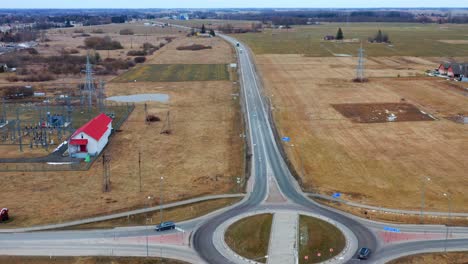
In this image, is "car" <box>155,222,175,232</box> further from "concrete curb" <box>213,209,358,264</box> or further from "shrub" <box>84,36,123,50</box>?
"shrub" <box>84,36,123,50</box>

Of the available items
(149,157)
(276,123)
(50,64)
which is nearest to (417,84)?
(276,123)

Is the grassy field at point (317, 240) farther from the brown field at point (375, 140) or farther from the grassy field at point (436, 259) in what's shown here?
the brown field at point (375, 140)

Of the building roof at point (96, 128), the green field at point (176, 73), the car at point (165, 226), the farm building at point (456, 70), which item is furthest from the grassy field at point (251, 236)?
the farm building at point (456, 70)

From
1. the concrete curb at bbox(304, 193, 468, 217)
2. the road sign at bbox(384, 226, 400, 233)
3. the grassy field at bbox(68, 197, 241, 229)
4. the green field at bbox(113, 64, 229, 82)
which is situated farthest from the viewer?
the green field at bbox(113, 64, 229, 82)

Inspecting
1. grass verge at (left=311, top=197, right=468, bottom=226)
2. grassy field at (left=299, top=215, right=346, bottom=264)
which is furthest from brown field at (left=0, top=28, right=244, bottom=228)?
grass verge at (left=311, top=197, right=468, bottom=226)

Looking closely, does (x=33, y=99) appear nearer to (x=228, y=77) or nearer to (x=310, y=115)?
(x=228, y=77)

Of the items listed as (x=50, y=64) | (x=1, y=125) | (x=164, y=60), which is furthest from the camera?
(x=164, y=60)

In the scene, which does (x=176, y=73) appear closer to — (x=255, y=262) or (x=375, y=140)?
(x=375, y=140)
